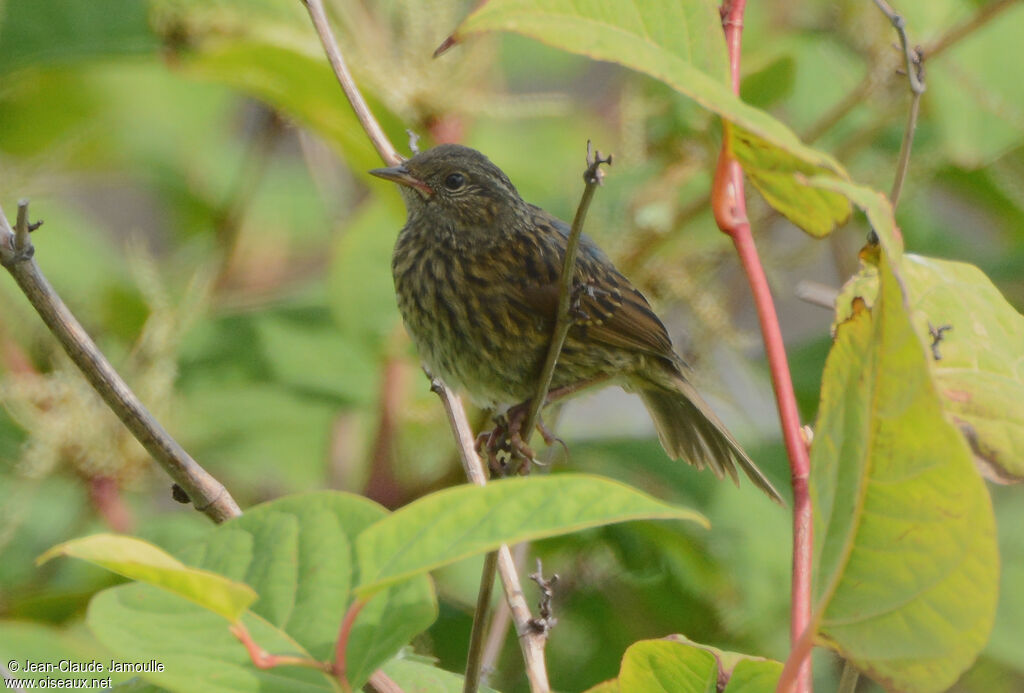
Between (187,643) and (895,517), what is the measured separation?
2.91ft

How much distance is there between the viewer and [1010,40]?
408 centimetres

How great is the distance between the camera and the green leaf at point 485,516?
129cm

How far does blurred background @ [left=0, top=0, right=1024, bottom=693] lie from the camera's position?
346 cm

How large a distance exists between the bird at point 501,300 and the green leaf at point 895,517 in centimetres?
191

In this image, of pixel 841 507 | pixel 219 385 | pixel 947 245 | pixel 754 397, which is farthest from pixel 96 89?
pixel 841 507

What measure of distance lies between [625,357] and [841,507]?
231 centimetres

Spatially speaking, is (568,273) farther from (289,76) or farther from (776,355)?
(289,76)

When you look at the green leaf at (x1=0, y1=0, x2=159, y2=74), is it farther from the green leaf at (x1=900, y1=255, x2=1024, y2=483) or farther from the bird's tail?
the green leaf at (x1=900, y1=255, x2=1024, y2=483)

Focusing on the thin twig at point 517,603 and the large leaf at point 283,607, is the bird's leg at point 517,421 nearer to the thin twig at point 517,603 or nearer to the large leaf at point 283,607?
the thin twig at point 517,603

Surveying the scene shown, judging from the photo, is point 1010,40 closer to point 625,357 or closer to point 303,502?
point 625,357

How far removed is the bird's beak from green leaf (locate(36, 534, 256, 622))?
2072 mm

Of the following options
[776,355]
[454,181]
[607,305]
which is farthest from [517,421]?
[776,355]

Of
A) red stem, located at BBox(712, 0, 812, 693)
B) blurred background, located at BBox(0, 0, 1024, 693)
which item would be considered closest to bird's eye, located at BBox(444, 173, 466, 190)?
blurred background, located at BBox(0, 0, 1024, 693)

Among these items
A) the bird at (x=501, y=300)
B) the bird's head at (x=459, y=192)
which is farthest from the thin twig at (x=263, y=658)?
the bird's head at (x=459, y=192)
